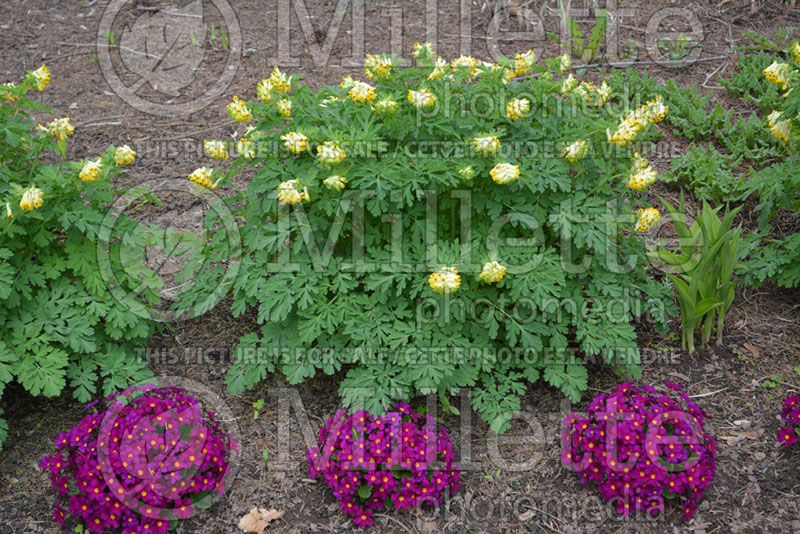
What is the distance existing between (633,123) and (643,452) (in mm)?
1382

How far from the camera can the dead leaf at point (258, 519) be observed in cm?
291

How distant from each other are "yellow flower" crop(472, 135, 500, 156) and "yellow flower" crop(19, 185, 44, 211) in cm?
183

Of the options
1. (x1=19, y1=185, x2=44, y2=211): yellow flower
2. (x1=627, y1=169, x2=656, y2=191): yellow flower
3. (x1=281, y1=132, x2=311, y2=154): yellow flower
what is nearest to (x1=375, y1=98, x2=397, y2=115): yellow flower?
(x1=281, y1=132, x2=311, y2=154): yellow flower

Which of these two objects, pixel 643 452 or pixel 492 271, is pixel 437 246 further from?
pixel 643 452

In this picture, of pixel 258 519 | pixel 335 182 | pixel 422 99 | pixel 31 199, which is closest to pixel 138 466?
pixel 258 519

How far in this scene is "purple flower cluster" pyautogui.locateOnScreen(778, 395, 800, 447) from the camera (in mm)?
3027

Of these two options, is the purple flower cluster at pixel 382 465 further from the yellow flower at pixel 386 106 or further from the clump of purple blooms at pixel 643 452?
the yellow flower at pixel 386 106

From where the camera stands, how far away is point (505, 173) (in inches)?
113

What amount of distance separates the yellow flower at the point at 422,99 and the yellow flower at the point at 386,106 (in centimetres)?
9

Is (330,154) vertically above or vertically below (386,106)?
below

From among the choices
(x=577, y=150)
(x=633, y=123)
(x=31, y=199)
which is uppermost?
(x=633, y=123)

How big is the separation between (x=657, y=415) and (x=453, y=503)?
0.94 m

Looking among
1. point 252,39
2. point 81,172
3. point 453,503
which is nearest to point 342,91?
point 81,172

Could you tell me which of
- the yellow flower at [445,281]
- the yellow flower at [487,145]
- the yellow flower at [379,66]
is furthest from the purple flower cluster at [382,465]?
the yellow flower at [379,66]
